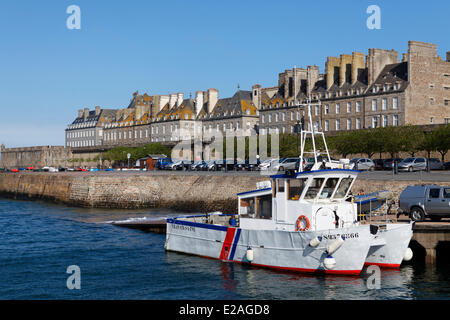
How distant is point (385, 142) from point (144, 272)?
161 feet

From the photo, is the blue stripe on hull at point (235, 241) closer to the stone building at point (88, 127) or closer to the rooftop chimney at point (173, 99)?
the rooftop chimney at point (173, 99)

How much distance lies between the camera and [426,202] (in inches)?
1004

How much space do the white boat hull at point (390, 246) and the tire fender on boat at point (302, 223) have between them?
254 centimetres

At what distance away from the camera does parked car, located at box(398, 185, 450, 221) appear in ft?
82.3

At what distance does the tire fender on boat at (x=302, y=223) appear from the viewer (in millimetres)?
22281

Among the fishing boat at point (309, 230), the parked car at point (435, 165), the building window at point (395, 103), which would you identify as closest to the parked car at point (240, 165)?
the parked car at point (435, 165)

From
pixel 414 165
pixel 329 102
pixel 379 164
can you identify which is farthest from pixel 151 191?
pixel 329 102

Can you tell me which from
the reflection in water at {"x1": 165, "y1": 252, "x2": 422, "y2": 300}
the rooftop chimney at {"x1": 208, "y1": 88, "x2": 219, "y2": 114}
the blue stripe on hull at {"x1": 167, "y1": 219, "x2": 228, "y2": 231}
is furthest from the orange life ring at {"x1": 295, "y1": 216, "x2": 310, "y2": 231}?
the rooftop chimney at {"x1": 208, "y1": 88, "x2": 219, "y2": 114}

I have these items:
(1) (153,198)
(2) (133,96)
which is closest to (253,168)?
(1) (153,198)

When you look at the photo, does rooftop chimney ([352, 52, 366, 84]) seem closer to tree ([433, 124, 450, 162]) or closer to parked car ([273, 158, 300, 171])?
tree ([433, 124, 450, 162])

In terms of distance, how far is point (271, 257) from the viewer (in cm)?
2300

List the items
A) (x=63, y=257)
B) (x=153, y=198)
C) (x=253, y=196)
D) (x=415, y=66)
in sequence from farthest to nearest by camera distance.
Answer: (x=415, y=66), (x=153, y=198), (x=63, y=257), (x=253, y=196)

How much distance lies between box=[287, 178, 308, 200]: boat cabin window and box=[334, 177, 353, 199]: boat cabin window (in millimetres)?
1429
